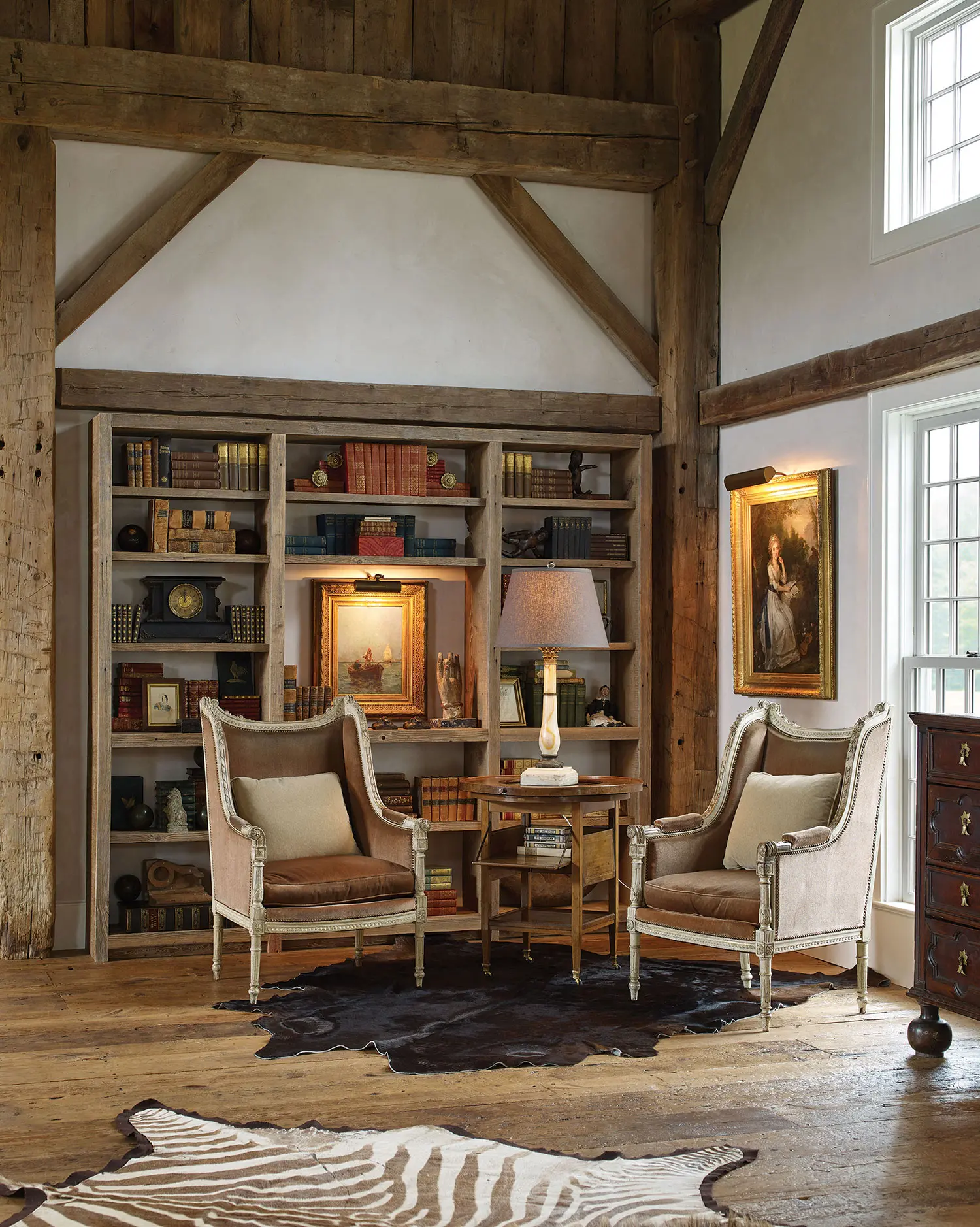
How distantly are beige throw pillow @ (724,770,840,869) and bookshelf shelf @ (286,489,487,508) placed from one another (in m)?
2.06

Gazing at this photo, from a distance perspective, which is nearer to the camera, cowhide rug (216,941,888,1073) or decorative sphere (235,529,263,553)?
cowhide rug (216,941,888,1073)

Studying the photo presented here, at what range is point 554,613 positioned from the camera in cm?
598

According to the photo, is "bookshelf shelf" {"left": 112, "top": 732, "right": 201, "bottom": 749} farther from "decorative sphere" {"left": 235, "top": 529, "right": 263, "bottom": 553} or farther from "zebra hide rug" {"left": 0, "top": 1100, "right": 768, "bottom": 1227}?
"zebra hide rug" {"left": 0, "top": 1100, "right": 768, "bottom": 1227}

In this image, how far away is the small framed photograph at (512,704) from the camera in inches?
276

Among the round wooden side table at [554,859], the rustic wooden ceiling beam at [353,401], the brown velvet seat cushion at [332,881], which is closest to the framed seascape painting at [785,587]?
the rustic wooden ceiling beam at [353,401]

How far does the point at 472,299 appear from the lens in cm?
710

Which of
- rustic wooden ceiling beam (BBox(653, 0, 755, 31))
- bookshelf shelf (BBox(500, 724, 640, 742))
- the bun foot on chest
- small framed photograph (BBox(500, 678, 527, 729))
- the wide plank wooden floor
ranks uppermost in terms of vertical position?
rustic wooden ceiling beam (BBox(653, 0, 755, 31))

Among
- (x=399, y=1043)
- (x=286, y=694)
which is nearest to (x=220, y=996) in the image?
(x=399, y=1043)

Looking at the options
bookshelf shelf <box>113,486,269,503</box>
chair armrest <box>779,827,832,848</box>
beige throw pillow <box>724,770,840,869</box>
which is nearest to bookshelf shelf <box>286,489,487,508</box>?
bookshelf shelf <box>113,486,269,503</box>

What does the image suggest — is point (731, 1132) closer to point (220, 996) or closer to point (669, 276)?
point (220, 996)

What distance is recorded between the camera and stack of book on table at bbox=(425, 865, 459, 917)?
267 inches

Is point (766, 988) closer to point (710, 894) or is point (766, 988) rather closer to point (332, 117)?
point (710, 894)

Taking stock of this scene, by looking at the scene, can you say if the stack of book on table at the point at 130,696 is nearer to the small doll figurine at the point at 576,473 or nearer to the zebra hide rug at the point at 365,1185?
the small doll figurine at the point at 576,473

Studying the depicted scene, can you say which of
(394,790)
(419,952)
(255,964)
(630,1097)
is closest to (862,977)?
(630,1097)
